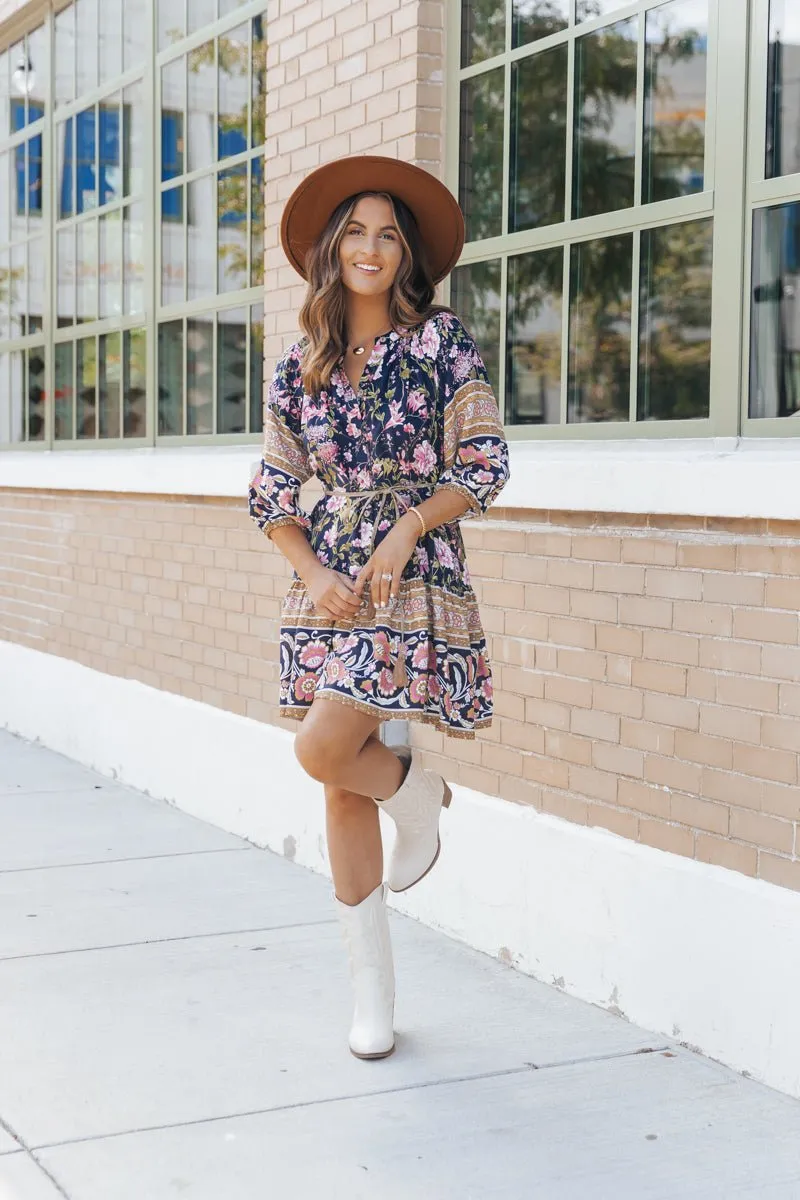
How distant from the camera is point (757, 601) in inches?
146

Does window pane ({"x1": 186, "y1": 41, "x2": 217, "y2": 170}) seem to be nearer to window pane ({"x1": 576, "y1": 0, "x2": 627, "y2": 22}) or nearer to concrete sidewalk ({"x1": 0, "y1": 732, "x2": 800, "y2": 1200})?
window pane ({"x1": 576, "y1": 0, "x2": 627, "y2": 22})

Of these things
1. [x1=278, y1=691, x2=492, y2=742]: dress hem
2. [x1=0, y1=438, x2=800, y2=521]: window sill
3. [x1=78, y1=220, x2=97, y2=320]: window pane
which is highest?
[x1=78, y1=220, x2=97, y2=320]: window pane

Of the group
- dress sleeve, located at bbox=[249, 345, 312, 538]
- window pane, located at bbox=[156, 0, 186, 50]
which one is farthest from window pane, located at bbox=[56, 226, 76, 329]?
dress sleeve, located at bbox=[249, 345, 312, 538]

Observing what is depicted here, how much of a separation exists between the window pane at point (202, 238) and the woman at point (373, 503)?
3.05 metres

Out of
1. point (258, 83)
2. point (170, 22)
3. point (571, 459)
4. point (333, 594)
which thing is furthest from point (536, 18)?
point (170, 22)

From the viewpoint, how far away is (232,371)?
6.69 meters

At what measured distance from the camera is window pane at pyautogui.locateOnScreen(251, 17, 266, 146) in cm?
632

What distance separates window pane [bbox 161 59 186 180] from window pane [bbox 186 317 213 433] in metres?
0.74

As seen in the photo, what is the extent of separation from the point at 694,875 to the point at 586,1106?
0.66 meters

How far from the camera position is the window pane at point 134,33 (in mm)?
7402

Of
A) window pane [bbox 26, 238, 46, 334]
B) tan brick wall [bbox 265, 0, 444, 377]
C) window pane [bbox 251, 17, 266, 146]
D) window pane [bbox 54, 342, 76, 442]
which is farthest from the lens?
window pane [bbox 26, 238, 46, 334]

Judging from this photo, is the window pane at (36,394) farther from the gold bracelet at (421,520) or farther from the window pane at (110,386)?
the gold bracelet at (421,520)

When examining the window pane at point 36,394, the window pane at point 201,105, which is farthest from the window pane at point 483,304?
the window pane at point 36,394

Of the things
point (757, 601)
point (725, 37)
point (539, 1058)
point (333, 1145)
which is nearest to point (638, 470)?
point (757, 601)
